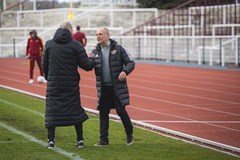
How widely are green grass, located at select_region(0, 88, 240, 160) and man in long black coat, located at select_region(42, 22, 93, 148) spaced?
46cm

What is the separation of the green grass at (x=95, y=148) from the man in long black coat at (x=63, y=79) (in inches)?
18.3

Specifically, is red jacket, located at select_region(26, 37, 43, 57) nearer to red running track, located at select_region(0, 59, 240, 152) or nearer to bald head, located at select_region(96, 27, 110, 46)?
red running track, located at select_region(0, 59, 240, 152)

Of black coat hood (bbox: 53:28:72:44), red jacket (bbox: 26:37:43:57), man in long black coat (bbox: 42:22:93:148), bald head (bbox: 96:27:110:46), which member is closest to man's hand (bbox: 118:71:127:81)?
man in long black coat (bbox: 42:22:93:148)

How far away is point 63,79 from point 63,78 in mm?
17

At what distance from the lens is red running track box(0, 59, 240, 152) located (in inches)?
631

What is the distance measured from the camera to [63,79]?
1249 centimetres

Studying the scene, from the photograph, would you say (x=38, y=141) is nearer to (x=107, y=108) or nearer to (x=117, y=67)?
(x=107, y=108)

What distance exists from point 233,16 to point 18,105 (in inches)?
1193

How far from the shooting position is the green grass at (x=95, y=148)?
1188cm

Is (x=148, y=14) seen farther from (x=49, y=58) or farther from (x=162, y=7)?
(x=49, y=58)

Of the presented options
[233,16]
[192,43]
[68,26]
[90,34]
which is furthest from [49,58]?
[90,34]

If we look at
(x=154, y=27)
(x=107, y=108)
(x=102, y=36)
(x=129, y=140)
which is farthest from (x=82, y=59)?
(x=154, y=27)

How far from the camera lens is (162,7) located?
198 feet

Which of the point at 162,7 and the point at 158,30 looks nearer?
the point at 158,30
